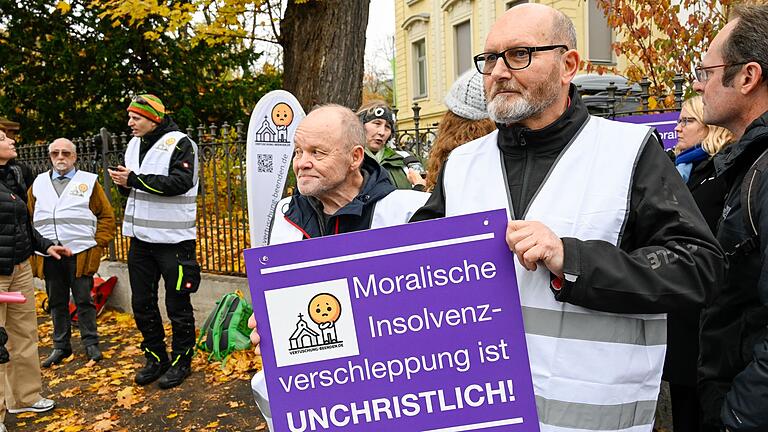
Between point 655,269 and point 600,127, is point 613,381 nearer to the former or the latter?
point 655,269

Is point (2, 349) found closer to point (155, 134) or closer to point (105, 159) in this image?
point (155, 134)

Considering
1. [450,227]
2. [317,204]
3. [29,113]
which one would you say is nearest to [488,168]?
[450,227]

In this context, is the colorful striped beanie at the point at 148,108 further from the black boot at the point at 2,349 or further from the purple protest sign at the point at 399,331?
the purple protest sign at the point at 399,331

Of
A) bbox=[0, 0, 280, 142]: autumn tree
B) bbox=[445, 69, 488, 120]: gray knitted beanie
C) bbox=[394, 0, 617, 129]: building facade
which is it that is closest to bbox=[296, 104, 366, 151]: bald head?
bbox=[445, 69, 488, 120]: gray knitted beanie

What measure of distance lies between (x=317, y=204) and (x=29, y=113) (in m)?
13.1

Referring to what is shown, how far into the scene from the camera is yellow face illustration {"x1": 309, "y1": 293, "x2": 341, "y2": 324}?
174 cm

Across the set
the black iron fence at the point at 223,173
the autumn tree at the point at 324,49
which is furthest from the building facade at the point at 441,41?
the autumn tree at the point at 324,49

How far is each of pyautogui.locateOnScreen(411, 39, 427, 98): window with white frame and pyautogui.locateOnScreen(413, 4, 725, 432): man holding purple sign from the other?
24.5 m

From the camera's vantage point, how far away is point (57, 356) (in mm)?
6113

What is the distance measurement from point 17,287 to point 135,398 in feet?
4.14

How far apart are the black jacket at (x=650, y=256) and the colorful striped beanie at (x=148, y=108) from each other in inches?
161

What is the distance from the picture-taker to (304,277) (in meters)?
1.75

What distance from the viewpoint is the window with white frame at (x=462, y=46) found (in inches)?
895

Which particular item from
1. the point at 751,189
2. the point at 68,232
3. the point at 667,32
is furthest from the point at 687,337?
the point at 68,232
